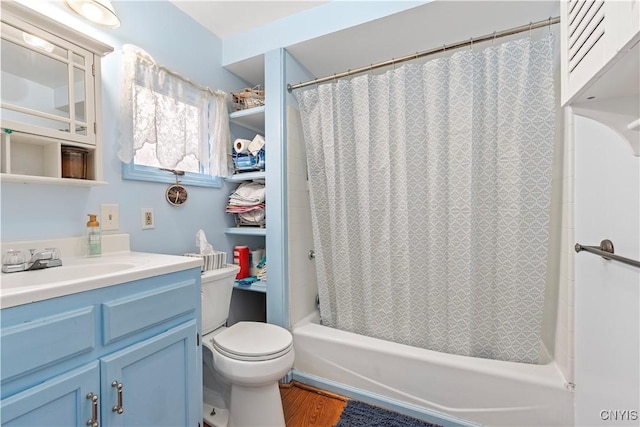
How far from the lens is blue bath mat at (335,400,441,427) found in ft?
4.68

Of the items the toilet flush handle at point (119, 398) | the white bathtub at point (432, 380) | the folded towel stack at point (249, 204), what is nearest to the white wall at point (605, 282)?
the white bathtub at point (432, 380)

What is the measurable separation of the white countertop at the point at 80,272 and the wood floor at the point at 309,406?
96 centimetres

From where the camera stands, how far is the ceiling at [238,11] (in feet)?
5.48

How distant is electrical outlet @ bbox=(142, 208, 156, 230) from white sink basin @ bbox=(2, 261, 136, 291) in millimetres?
397

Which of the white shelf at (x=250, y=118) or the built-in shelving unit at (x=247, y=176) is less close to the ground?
the white shelf at (x=250, y=118)

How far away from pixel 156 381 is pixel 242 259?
998 millimetres

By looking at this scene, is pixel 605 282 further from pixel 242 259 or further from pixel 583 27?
pixel 242 259

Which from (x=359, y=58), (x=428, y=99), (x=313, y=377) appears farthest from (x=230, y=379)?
(x=359, y=58)

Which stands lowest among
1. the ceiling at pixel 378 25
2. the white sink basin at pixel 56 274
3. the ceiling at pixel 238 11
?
the white sink basin at pixel 56 274

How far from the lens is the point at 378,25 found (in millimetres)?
1595

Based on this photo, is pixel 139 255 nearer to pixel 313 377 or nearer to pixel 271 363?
pixel 271 363

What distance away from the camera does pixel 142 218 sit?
1513 millimetres
